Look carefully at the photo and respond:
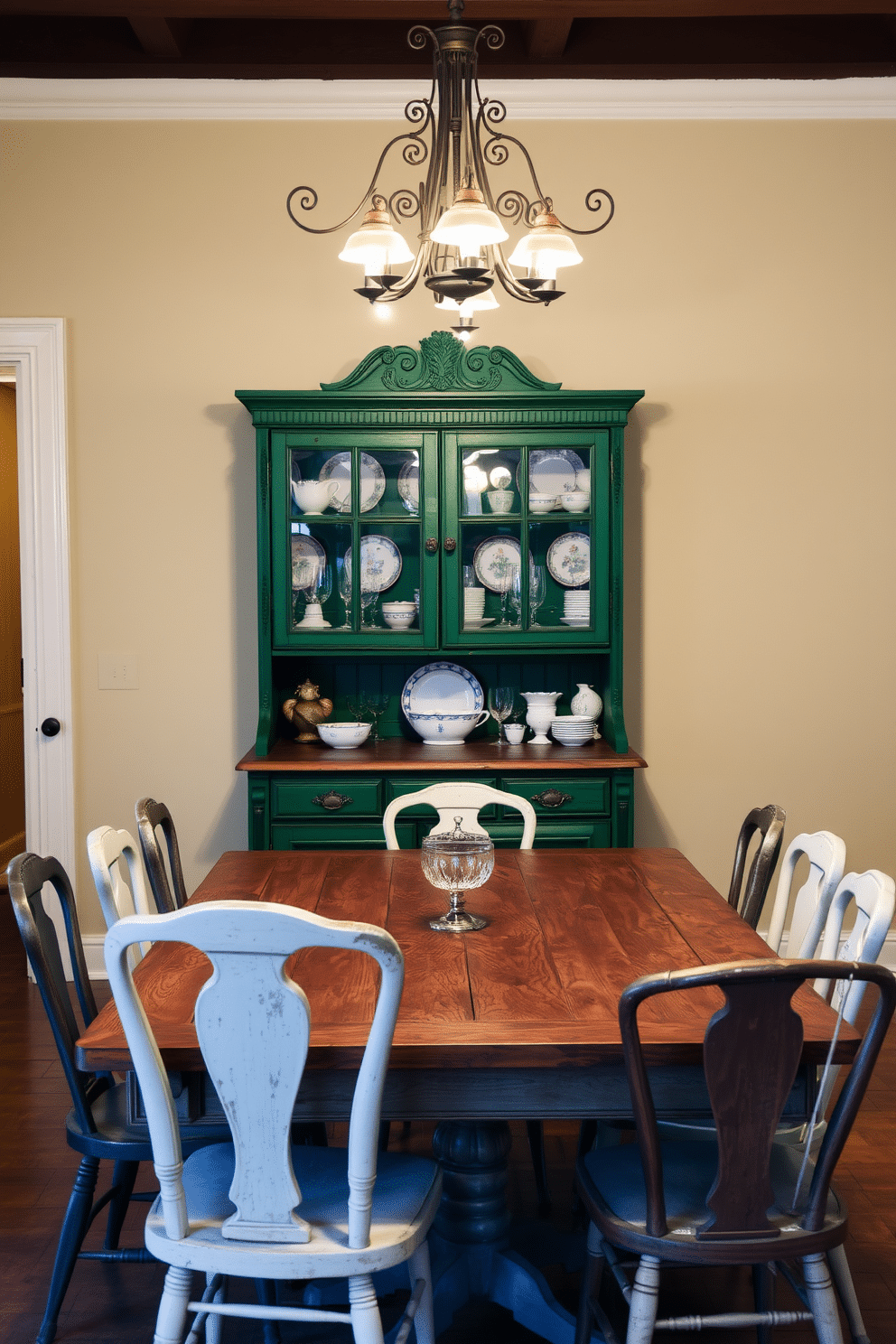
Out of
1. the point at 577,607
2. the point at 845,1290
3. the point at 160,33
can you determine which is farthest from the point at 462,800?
the point at 160,33

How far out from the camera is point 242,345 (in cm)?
394

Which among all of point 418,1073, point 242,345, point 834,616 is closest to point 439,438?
point 242,345

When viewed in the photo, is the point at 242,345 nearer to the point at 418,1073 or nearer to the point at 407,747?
the point at 407,747

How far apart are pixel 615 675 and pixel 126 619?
1.75m

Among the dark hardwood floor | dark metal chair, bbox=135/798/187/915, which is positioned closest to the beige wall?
the dark hardwood floor

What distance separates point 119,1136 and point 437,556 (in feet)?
7.06

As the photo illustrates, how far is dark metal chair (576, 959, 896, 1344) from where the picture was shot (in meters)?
1.48

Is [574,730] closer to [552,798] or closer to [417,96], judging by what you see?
[552,798]

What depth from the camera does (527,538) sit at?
145 inches

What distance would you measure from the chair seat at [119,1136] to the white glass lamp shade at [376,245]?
5.48ft

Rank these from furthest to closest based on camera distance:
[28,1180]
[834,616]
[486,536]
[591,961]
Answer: [834,616] → [486,536] → [28,1180] → [591,961]

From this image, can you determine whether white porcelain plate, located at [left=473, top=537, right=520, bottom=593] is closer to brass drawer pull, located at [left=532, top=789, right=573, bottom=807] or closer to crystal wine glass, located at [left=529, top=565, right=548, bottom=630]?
crystal wine glass, located at [left=529, top=565, right=548, bottom=630]

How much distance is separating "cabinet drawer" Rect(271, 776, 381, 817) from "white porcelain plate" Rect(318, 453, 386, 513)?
92cm

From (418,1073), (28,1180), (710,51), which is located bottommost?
(28,1180)
